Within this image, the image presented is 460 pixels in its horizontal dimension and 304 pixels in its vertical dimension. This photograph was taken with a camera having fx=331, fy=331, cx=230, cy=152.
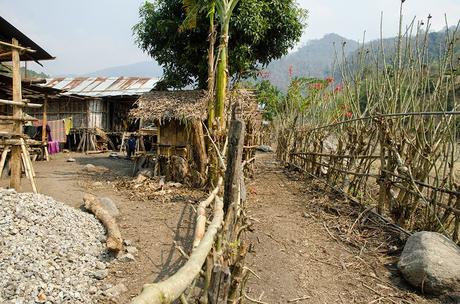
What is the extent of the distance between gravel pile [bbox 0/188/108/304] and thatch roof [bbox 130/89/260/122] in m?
3.95

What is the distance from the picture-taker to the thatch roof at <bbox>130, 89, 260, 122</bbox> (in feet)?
28.7

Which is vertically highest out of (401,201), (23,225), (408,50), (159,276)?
(408,50)

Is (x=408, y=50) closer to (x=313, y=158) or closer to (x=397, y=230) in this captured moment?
(x=397, y=230)

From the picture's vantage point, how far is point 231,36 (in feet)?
35.1

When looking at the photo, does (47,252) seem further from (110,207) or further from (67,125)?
(67,125)

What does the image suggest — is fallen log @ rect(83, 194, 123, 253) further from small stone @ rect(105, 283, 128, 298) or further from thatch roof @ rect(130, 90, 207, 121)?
thatch roof @ rect(130, 90, 207, 121)

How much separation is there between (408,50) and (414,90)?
62 cm

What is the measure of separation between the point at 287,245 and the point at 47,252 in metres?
3.31

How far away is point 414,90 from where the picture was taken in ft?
15.9

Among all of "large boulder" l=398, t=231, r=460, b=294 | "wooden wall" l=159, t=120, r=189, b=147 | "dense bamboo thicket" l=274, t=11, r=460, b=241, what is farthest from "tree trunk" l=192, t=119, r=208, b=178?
"large boulder" l=398, t=231, r=460, b=294

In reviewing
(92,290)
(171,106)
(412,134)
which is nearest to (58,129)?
(171,106)

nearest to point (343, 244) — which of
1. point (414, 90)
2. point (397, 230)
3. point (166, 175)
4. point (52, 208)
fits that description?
point (397, 230)

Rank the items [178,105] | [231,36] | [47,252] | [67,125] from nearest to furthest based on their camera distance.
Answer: [47,252]
[178,105]
[231,36]
[67,125]

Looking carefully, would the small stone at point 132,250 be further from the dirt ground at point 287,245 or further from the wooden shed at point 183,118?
the wooden shed at point 183,118
